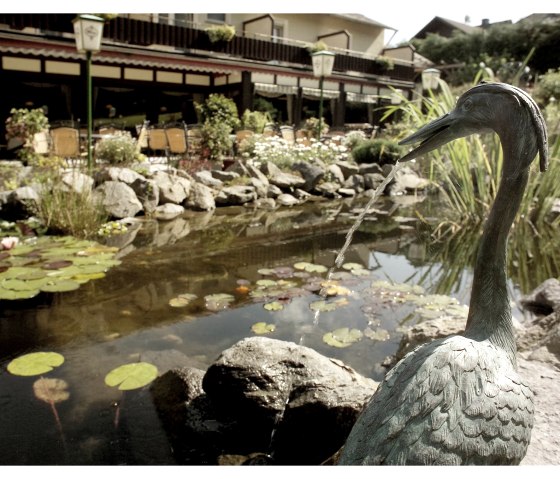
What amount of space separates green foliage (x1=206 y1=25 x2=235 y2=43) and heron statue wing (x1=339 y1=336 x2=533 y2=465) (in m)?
14.8

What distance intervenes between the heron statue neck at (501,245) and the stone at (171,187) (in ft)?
22.1

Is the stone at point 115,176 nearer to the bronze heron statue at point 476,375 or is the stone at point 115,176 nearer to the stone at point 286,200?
the stone at point 286,200

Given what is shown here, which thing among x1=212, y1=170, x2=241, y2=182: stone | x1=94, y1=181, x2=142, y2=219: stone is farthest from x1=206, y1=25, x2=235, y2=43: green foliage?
x1=94, y1=181, x2=142, y2=219: stone

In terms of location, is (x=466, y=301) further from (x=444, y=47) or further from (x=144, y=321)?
(x=444, y=47)

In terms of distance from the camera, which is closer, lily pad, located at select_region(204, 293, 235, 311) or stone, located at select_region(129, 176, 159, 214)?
lily pad, located at select_region(204, 293, 235, 311)

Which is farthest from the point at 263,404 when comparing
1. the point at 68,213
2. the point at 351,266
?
the point at 68,213

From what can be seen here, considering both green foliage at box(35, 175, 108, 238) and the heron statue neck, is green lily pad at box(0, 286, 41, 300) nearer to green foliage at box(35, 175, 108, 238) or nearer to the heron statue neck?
green foliage at box(35, 175, 108, 238)

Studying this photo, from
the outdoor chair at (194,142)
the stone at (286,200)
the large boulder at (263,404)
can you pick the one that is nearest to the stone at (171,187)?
the stone at (286,200)

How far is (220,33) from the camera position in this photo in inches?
569

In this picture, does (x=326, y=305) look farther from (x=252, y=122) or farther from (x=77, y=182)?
(x=252, y=122)

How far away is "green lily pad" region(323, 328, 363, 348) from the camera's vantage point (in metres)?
3.02

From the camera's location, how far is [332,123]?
65.2 feet
